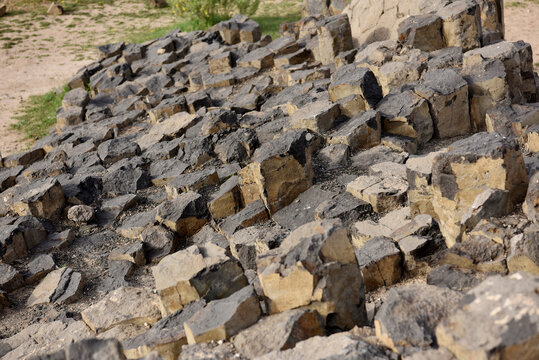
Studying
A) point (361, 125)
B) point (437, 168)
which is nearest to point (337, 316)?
point (437, 168)

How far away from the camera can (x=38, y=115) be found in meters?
13.9

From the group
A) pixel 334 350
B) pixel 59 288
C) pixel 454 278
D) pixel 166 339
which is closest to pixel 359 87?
pixel 454 278

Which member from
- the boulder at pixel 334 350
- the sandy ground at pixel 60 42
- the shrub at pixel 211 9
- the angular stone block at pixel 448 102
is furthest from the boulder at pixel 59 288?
the shrub at pixel 211 9

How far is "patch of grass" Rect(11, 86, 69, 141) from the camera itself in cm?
1301

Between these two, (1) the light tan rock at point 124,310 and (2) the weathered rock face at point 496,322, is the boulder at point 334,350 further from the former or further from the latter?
(1) the light tan rock at point 124,310

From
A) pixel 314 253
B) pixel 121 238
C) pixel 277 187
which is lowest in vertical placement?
pixel 121 238

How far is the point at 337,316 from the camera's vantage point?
3.79 m

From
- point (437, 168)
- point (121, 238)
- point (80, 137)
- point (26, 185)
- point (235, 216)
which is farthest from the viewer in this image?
point (80, 137)

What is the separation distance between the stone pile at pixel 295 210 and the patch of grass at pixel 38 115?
0.68 meters

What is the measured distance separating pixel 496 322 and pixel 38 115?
13.3 m

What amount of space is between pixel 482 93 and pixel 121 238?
522 cm

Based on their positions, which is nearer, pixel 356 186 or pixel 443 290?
pixel 443 290

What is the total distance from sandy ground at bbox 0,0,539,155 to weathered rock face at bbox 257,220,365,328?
9954 millimetres

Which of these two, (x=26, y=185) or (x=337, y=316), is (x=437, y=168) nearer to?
(x=337, y=316)
